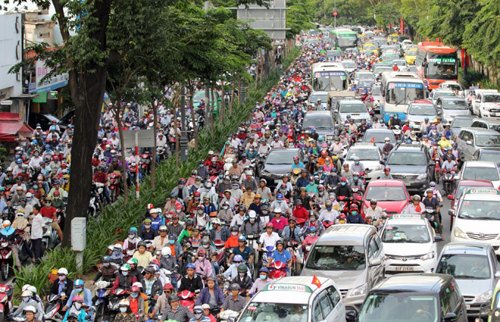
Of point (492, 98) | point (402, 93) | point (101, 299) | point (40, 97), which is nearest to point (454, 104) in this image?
point (492, 98)

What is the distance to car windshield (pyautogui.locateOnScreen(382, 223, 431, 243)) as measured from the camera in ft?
61.9

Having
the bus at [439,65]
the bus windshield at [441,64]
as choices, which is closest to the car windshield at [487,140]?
the bus at [439,65]

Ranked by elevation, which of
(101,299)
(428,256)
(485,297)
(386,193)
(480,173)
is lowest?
(101,299)

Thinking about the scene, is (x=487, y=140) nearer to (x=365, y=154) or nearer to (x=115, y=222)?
(x=365, y=154)

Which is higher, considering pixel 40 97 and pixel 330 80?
pixel 330 80

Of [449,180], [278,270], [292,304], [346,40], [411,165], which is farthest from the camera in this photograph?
[346,40]

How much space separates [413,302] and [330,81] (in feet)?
125

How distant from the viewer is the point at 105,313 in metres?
15.6

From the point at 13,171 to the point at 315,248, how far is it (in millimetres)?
12140

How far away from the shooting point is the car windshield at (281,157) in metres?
28.7

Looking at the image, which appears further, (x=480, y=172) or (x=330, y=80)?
(x=330, y=80)

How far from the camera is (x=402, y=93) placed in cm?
4388

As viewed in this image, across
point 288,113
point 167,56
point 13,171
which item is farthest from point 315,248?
point 288,113

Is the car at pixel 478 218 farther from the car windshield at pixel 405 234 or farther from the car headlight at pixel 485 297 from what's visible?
the car headlight at pixel 485 297
